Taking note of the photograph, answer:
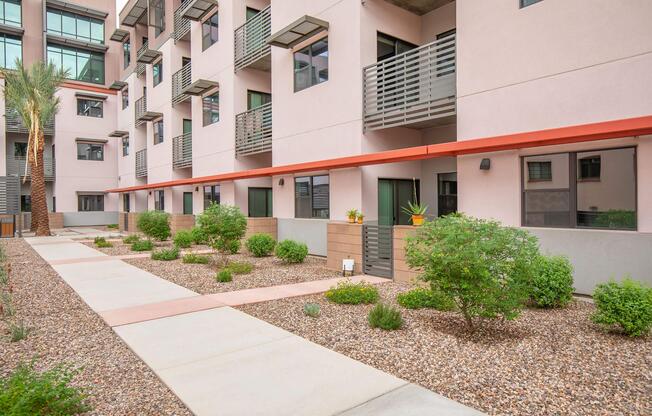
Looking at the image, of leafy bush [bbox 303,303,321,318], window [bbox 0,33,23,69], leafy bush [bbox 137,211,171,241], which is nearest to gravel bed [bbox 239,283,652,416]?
leafy bush [bbox 303,303,321,318]

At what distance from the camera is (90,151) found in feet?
115

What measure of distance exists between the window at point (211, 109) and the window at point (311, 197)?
7.62 metres

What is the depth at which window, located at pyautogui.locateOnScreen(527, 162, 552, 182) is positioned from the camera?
857 centimetres

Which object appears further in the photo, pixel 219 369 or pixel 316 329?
pixel 316 329

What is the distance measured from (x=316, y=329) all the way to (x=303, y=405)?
93.7 inches

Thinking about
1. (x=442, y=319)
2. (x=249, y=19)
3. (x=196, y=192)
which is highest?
(x=249, y=19)

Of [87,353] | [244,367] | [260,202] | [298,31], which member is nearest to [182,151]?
[260,202]

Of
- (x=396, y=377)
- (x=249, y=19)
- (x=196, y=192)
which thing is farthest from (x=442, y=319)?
(x=196, y=192)

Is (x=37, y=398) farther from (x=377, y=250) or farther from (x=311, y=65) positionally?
(x=311, y=65)

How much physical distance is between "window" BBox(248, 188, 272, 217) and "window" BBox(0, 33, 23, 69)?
2810 centimetres

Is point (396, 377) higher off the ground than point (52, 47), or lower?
lower

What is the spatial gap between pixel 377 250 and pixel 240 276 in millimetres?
3761

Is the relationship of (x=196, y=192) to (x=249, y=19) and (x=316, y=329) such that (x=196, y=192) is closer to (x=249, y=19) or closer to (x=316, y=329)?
(x=249, y=19)

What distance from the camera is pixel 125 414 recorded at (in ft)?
12.4
